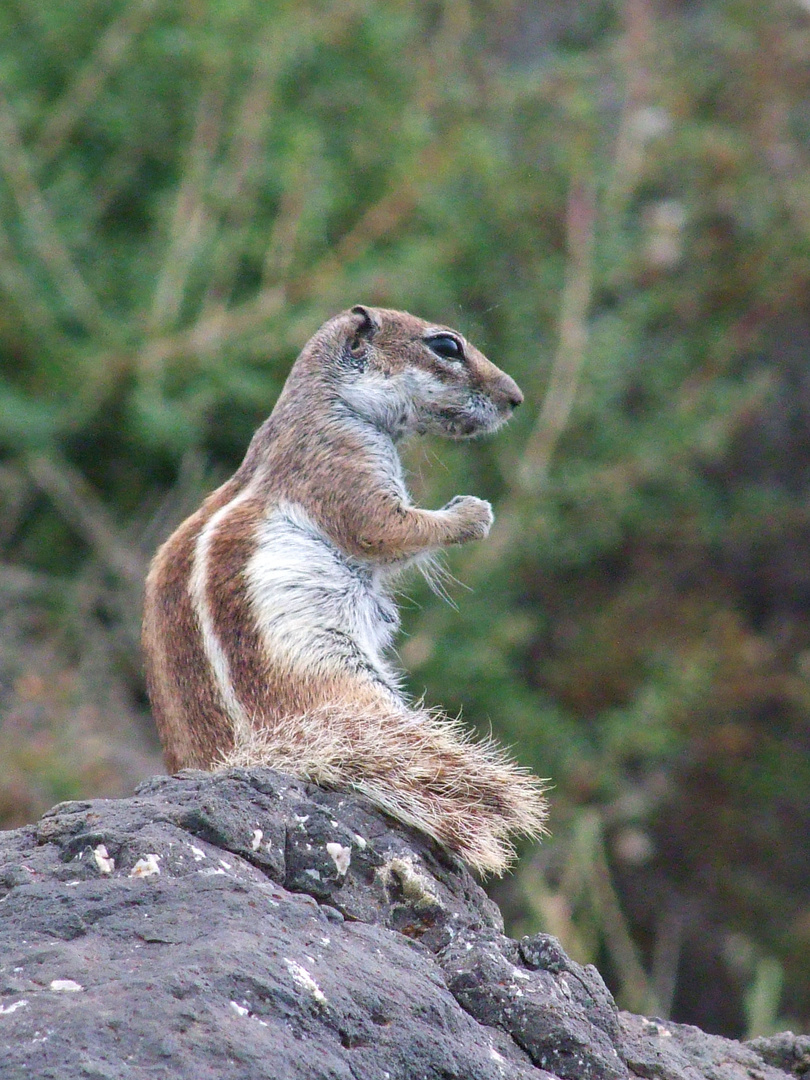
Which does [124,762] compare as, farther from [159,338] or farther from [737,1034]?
[737,1034]

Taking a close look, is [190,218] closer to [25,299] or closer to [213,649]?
[25,299]

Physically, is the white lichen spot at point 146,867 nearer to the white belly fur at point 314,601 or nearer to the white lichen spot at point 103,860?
the white lichen spot at point 103,860

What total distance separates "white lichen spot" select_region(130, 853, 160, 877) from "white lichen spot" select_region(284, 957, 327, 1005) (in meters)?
0.38

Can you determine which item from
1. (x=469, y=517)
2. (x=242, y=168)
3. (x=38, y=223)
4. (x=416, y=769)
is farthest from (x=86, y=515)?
(x=416, y=769)

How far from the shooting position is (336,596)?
15.1 feet

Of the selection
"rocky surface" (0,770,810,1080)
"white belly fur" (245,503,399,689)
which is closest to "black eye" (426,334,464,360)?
"white belly fur" (245,503,399,689)

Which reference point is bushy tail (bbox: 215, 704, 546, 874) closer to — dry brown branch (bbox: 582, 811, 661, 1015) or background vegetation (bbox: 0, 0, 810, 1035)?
background vegetation (bbox: 0, 0, 810, 1035)

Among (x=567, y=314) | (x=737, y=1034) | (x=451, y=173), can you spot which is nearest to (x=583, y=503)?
(x=567, y=314)

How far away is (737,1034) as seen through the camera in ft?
37.1

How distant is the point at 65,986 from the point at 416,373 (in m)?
2.94

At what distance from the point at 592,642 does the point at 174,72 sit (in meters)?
5.17

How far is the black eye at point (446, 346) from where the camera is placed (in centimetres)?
530

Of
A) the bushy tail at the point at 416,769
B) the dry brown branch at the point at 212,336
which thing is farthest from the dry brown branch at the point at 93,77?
the bushy tail at the point at 416,769

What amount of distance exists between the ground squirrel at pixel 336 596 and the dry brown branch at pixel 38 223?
476cm
